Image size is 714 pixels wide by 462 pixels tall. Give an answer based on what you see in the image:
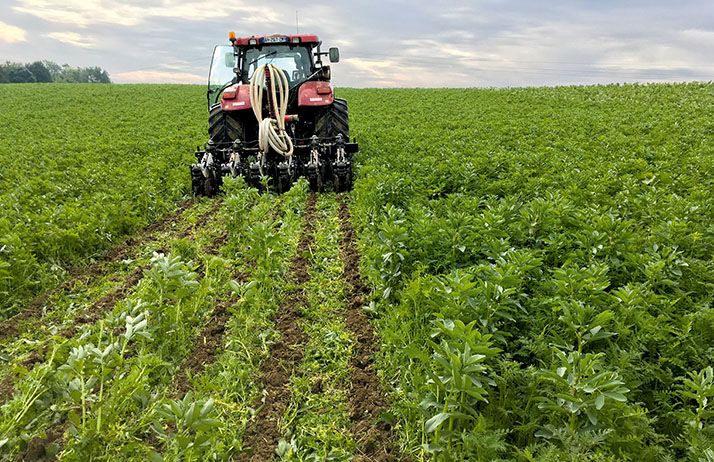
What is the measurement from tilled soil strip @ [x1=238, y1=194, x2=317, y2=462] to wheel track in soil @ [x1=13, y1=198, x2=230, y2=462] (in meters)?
0.53

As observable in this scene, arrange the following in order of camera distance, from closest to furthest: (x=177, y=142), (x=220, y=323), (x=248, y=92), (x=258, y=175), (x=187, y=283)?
(x=187, y=283) → (x=220, y=323) → (x=258, y=175) → (x=248, y=92) → (x=177, y=142)

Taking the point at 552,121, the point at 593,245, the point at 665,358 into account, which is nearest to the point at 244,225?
the point at 593,245

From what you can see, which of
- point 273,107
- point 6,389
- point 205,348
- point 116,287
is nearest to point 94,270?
point 116,287

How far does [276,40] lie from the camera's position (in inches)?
350

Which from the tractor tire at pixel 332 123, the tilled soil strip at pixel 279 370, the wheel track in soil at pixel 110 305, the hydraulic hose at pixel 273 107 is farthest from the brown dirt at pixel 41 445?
the tractor tire at pixel 332 123

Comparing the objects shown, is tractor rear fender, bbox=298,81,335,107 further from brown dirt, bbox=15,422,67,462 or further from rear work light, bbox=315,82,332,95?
brown dirt, bbox=15,422,67,462

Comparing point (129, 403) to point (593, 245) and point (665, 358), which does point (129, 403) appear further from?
point (593, 245)

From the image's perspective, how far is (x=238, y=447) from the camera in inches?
105

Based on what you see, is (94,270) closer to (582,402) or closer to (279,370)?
(279,370)

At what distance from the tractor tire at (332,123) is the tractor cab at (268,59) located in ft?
2.34

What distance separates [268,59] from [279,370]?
24.1ft

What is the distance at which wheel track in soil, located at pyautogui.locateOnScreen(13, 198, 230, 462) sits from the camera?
260cm

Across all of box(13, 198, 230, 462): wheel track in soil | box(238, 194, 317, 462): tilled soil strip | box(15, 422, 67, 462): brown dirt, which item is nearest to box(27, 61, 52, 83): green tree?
box(13, 198, 230, 462): wheel track in soil

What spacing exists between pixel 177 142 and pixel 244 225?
8427mm
